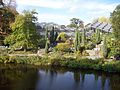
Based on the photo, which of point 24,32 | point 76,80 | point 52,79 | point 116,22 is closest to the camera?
point 52,79

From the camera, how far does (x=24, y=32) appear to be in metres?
40.5

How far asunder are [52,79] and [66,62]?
8.72m

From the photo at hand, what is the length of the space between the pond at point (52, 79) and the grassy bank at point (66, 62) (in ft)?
5.42

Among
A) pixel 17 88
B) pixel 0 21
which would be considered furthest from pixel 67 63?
pixel 0 21

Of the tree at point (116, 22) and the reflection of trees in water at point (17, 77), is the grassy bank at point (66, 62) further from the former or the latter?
the tree at point (116, 22)

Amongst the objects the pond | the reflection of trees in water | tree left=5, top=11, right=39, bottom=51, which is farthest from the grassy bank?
tree left=5, top=11, right=39, bottom=51

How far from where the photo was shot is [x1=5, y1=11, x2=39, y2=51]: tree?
40.1 metres

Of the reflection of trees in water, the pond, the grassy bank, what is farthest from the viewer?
the grassy bank

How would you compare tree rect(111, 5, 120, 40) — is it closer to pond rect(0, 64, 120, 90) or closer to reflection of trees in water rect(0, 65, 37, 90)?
pond rect(0, 64, 120, 90)

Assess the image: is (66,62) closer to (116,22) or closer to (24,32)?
(116,22)

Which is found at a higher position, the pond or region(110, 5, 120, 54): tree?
region(110, 5, 120, 54): tree

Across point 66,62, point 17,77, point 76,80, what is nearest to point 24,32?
point 66,62

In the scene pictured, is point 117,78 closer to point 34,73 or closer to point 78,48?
point 34,73

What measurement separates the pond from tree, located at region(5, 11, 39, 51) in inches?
284
